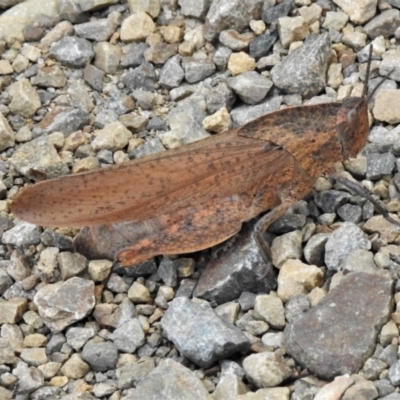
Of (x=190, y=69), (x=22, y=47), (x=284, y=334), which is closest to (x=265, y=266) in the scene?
(x=284, y=334)

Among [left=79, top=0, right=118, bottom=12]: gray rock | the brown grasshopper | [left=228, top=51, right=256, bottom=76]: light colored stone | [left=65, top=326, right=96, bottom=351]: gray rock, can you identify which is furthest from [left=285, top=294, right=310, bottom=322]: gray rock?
[left=79, top=0, right=118, bottom=12]: gray rock

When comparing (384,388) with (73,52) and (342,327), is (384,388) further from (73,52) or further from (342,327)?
(73,52)

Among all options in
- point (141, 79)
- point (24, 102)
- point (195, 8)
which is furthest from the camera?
point (195, 8)

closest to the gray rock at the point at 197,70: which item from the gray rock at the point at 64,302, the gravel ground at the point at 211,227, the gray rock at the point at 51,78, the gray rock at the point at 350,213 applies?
the gravel ground at the point at 211,227

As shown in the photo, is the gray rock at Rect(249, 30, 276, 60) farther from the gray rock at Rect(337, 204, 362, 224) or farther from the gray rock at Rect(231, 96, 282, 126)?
the gray rock at Rect(337, 204, 362, 224)

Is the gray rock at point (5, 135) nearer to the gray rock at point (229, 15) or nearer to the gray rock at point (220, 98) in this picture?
the gray rock at point (220, 98)

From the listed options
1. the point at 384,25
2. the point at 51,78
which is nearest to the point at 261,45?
the point at 384,25
